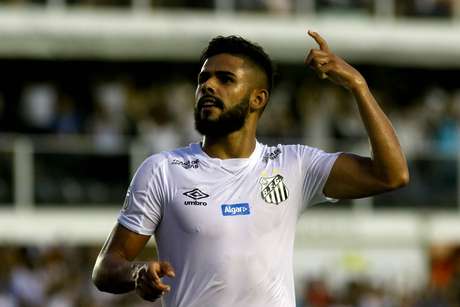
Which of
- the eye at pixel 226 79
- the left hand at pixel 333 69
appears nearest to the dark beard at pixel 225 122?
the eye at pixel 226 79

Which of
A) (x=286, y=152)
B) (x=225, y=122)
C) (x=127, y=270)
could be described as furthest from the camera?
(x=286, y=152)

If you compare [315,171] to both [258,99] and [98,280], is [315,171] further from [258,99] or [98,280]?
[98,280]

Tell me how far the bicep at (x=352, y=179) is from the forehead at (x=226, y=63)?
0.64 metres

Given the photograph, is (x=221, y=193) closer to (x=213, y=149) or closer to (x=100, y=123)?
(x=213, y=149)

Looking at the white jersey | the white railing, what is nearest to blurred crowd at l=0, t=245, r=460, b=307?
the white railing

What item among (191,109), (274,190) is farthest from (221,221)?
(191,109)

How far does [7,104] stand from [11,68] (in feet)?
4.28

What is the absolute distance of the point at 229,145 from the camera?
742cm

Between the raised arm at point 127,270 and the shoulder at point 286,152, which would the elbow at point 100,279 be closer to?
the raised arm at point 127,270

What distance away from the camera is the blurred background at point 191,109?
23031 millimetres

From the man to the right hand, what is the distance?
294 millimetres

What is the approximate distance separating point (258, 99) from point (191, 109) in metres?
15.8

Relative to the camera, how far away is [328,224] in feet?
81.1

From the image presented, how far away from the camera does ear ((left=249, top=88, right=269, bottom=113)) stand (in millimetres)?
7453
